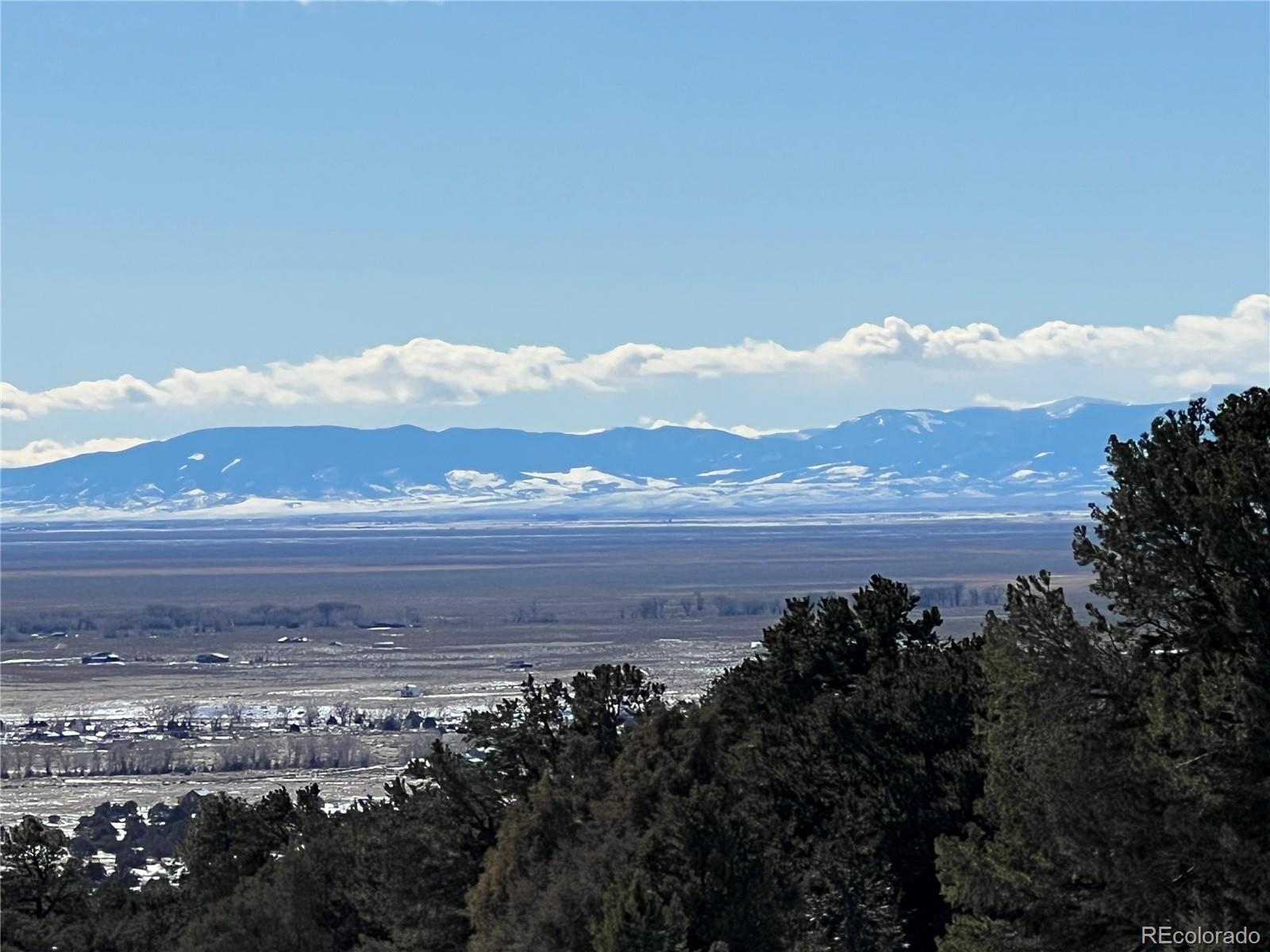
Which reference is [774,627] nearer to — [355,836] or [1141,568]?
[355,836]

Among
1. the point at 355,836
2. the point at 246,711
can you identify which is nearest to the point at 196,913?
the point at 355,836

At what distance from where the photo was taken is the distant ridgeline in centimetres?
1670

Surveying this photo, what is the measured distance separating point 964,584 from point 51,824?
127 m

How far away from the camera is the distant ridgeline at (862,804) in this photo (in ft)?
54.8

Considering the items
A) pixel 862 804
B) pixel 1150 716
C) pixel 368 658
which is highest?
pixel 1150 716

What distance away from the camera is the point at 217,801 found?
4519 cm

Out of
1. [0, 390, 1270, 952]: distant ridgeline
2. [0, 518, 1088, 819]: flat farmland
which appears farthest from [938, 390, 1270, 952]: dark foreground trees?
[0, 518, 1088, 819]: flat farmland

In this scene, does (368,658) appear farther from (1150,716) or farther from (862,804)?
A: (1150,716)

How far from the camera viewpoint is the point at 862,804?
26672 mm

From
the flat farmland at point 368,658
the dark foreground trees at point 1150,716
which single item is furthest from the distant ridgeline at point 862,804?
the flat farmland at point 368,658

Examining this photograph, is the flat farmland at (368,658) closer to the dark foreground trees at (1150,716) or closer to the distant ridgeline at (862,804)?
the distant ridgeline at (862,804)

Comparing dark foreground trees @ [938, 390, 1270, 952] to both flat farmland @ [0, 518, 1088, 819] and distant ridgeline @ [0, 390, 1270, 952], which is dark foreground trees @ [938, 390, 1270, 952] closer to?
distant ridgeline @ [0, 390, 1270, 952]

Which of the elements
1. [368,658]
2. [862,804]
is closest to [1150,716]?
[862,804]

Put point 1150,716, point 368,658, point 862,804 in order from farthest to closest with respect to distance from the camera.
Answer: point 368,658, point 862,804, point 1150,716
